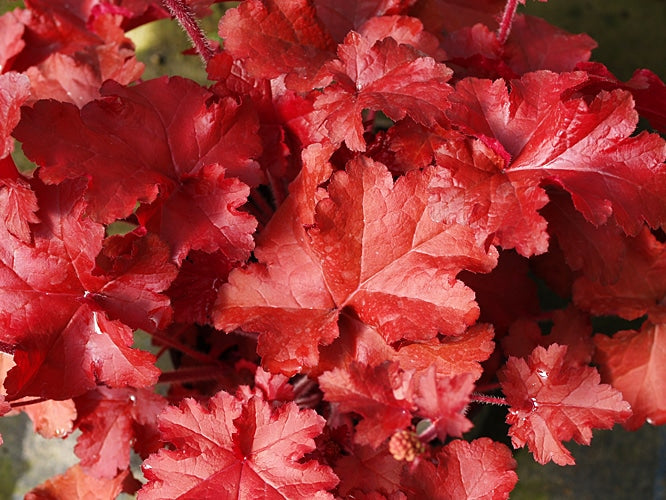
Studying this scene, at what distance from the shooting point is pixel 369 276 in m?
0.98

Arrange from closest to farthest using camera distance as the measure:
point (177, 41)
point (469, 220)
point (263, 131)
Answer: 1. point (469, 220)
2. point (263, 131)
3. point (177, 41)

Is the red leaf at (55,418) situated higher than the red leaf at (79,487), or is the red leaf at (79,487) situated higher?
the red leaf at (55,418)

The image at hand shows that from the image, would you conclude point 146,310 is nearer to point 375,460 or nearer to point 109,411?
point 109,411

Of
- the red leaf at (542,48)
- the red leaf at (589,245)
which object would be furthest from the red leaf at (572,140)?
the red leaf at (542,48)

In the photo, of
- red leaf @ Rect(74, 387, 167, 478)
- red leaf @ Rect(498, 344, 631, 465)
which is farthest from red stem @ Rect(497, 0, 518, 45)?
red leaf @ Rect(74, 387, 167, 478)

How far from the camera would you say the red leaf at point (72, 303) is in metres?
0.94

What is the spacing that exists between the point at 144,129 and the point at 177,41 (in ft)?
2.87

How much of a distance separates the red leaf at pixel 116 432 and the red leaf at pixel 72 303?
0.17 metres

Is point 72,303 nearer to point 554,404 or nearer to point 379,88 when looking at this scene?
point 379,88

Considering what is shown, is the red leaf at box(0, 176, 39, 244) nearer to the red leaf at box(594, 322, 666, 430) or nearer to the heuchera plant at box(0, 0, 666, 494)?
the heuchera plant at box(0, 0, 666, 494)

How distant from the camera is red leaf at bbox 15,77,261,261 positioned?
3.05ft

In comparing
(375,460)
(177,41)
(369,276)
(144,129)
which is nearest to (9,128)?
(144,129)

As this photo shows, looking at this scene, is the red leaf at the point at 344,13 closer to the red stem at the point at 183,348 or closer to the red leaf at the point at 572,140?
the red leaf at the point at 572,140

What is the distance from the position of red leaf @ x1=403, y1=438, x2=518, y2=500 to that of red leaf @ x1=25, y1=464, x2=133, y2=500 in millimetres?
566
